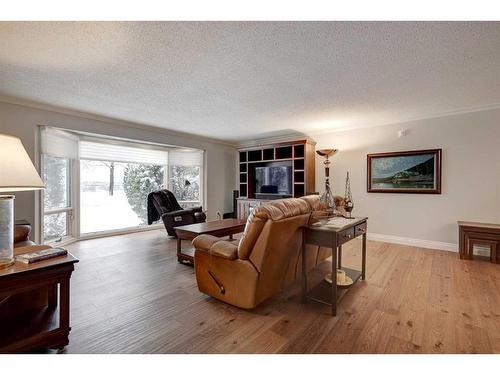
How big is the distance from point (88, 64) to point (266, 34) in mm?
1770

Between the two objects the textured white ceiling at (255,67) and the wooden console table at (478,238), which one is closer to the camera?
→ the textured white ceiling at (255,67)

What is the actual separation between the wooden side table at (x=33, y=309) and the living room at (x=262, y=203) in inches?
0.4

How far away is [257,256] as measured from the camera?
5.83 feet

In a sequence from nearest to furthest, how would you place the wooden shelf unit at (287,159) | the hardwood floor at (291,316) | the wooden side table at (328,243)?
1. the hardwood floor at (291,316)
2. the wooden side table at (328,243)
3. the wooden shelf unit at (287,159)

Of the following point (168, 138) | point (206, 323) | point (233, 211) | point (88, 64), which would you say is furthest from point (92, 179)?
point (206, 323)

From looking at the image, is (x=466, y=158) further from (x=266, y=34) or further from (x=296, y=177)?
(x=266, y=34)

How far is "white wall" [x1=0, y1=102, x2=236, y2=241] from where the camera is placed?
323 centimetres

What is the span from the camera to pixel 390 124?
4.15 m

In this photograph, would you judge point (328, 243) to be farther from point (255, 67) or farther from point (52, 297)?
point (52, 297)

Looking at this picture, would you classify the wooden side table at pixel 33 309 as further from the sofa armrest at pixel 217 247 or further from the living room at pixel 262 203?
the sofa armrest at pixel 217 247

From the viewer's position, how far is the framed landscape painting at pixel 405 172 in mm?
3750

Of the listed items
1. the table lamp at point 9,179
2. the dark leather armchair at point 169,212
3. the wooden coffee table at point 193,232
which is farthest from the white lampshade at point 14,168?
the dark leather armchair at point 169,212

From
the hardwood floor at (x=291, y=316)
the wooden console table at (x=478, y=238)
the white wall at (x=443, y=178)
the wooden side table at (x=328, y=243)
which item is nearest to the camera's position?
the hardwood floor at (x=291, y=316)

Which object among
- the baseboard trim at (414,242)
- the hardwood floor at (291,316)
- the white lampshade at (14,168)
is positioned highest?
the white lampshade at (14,168)
